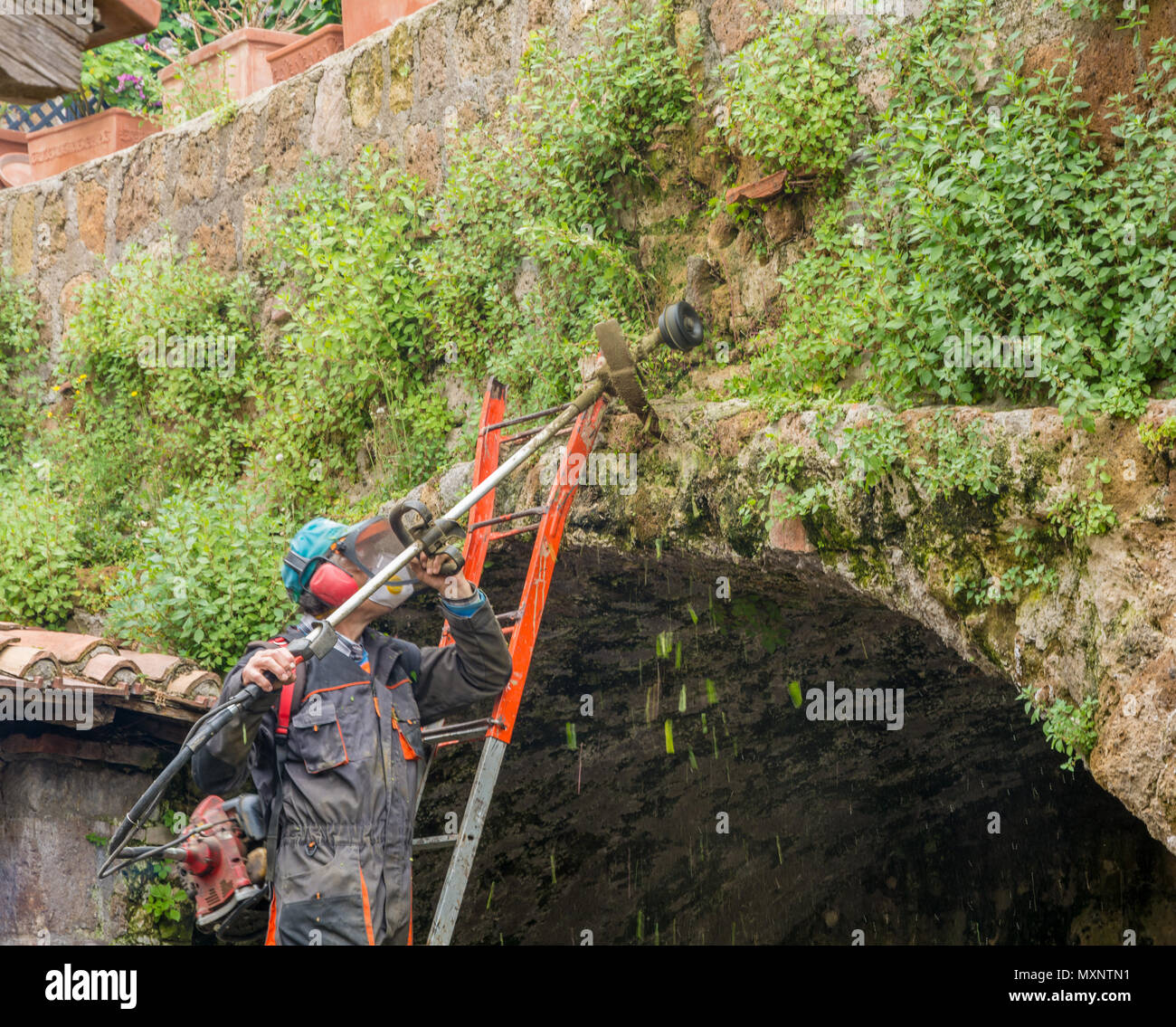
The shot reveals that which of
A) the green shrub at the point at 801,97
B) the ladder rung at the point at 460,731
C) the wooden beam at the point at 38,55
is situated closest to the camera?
the wooden beam at the point at 38,55

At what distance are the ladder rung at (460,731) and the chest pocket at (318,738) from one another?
72 centimetres

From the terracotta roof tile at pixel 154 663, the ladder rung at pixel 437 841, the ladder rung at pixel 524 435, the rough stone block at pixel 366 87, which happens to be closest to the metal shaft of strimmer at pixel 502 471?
the ladder rung at pixel 524 435

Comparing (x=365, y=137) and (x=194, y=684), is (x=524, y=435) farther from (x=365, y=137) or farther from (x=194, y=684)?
(x=365, y=137)

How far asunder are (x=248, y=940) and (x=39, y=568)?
2.58 meters

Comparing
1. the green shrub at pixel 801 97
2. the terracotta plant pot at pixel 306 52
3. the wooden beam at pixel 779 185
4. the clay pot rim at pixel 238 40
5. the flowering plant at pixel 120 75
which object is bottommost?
the wooden beam at pixel 779 185

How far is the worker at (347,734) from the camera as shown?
132 inches

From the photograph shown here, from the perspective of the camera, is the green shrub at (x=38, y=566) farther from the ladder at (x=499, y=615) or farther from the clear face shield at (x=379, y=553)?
the clear face shield at (x=379, y=553)

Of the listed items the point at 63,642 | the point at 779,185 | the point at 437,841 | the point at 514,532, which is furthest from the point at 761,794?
the point at 779,185

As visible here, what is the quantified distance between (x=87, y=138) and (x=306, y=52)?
91.7 inches

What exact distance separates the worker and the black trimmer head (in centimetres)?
111

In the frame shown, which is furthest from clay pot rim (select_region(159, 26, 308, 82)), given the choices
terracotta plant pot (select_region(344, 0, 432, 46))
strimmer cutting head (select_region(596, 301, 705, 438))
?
strimmer cutting head (select_region(596, 301, 705, 438))

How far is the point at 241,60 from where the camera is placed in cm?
804

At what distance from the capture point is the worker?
11.0ft
